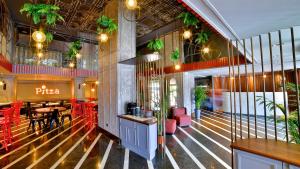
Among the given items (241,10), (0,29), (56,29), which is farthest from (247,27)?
(56,29)

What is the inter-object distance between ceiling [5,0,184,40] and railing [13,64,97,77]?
2.51 meters

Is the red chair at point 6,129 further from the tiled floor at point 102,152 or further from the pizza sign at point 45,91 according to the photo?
the pizza sign at point 45,91

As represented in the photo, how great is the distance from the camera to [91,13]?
7324mm

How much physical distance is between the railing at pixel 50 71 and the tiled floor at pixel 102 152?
507 centimetres

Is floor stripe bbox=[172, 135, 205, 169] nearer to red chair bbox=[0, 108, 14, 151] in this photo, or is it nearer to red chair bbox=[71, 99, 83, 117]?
red chair bbox=[0, 108, 14, 151]

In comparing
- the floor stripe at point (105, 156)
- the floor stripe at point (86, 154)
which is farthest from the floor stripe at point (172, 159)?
the floor stripe at point (86, 154)

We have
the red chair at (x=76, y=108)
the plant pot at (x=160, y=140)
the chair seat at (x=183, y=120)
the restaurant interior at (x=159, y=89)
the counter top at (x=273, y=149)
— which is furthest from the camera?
the red chair at (x=76, y=108)

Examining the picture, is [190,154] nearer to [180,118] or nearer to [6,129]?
[180,118]

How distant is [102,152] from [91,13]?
6.18m

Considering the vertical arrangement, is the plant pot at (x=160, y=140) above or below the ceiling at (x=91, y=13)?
below

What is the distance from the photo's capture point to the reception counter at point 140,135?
3902 mm

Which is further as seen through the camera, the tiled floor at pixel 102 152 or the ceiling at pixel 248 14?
the tiled floor at pixel 102 152

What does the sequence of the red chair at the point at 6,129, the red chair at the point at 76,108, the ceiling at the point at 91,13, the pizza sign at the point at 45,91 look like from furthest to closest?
the pizza sign at the point at 45,91 < the red chair at the point at 76,108 < the ceiling at the point at 91,13 < the red chair at the point at 6,129

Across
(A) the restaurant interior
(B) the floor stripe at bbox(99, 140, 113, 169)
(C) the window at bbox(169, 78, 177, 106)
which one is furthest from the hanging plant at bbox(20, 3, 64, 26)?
(C) the window at bbox(169, 78, 177, 106)
